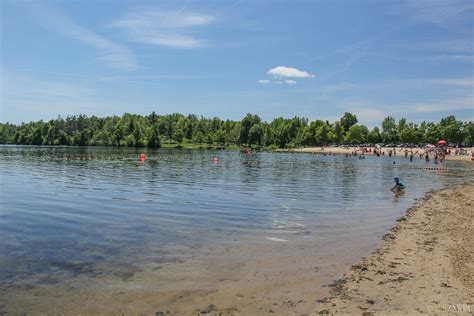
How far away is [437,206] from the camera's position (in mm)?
24219

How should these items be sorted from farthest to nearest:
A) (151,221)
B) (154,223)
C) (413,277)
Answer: (151,221) < (154,223) < (413,277)

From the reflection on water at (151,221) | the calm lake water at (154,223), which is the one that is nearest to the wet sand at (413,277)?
the calm lake water at (154,223)

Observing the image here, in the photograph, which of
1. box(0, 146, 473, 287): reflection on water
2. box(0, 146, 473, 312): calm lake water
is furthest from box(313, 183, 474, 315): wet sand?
box(0, 146, 473, 287): reflection on water

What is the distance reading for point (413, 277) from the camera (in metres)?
10.8

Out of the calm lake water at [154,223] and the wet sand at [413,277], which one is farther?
the calm lake water at [154,223]

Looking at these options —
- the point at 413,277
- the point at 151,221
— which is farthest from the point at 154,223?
the point at 413,277

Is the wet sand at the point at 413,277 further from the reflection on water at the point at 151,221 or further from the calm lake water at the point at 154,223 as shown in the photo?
the reflection on water at the point at 151,221

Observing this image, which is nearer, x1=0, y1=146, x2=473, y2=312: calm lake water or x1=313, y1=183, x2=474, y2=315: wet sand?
x1=313, y1=183, x2=474, y2=315: wet sand

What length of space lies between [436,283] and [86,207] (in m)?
18.1

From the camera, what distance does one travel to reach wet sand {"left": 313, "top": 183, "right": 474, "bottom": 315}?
8.83 meters

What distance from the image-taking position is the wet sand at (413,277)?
29.0 ft

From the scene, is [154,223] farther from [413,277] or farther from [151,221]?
[413,277]

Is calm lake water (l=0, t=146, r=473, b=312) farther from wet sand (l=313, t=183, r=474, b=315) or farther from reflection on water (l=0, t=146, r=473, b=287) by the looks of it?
wet sand (l=313, t=183, r=474, b=315)

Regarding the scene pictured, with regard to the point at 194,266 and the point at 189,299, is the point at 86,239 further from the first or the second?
the point at 189,299
